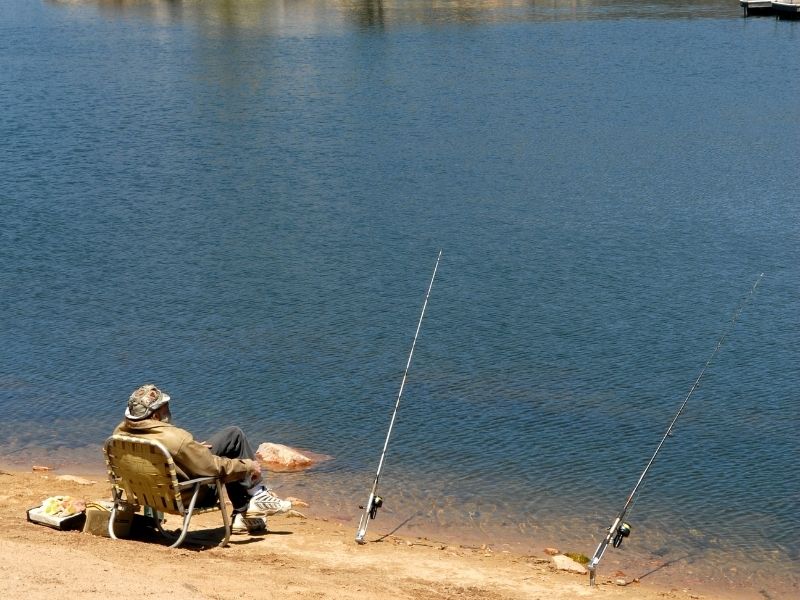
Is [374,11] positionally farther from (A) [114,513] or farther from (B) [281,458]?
(A) [114,513]

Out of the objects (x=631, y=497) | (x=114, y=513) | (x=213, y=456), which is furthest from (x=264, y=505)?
(x=631, y=497)

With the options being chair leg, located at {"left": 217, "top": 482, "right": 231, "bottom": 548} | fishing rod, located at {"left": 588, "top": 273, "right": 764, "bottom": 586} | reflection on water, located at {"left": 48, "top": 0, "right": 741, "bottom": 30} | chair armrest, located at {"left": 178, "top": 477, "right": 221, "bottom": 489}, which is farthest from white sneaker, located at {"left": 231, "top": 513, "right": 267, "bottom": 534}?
reflection on water, located at {"left": 48, "top": 0, "right": 741, "bottom": 30}

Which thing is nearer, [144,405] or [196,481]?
[144,405]

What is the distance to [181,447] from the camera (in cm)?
782

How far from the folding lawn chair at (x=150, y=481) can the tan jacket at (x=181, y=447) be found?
0.05 metres

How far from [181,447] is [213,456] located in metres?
0.35

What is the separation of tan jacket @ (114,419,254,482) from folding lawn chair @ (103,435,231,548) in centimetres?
5

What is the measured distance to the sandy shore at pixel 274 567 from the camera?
6.92m

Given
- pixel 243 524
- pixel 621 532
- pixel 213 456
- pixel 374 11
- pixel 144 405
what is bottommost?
pixel 621 532

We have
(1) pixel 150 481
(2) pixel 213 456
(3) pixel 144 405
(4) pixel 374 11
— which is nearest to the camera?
(3) pixel 144 405

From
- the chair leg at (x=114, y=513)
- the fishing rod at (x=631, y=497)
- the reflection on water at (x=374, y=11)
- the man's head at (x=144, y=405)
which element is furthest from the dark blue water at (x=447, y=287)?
the reflection on water at (x=374, y=11)

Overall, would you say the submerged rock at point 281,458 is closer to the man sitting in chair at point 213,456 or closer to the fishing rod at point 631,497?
the man sitting in chair at point 213,456

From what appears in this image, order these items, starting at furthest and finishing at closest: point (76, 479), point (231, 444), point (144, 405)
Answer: point (76, 479) → point (231, 444) → point (144, 405)

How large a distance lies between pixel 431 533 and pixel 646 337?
6212mm
